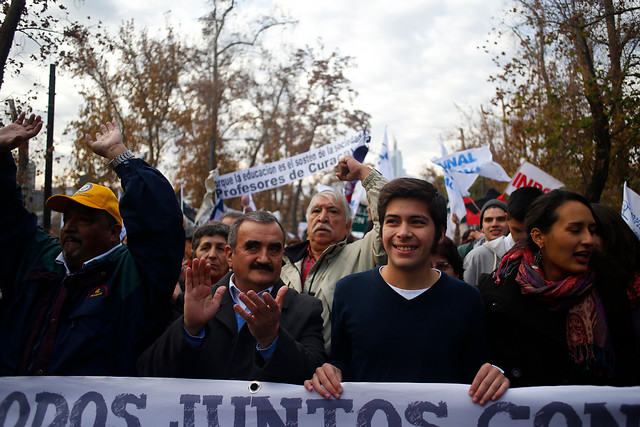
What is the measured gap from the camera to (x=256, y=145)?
27.6m

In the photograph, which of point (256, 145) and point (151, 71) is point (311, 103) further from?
point (151, 71)

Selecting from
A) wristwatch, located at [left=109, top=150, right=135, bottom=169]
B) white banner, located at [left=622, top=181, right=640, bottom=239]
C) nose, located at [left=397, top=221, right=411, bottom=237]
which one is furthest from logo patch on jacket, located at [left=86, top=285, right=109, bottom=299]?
white banner, located at [left=622, top=181, right=640, bottom=239]

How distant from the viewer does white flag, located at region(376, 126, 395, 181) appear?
8.58m

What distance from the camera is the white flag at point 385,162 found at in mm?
8578

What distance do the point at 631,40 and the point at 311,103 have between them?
65.4 ft

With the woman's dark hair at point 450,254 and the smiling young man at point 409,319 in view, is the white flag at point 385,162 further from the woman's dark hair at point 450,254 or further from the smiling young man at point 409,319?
the smiling young man at point 409,319

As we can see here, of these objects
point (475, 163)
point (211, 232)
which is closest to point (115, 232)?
point (211, 232)

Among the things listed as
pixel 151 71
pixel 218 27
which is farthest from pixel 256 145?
pixel 151 71

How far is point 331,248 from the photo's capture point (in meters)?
3.81

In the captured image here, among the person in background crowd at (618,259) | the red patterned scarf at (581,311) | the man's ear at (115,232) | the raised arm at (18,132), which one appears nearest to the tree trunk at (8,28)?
the raised arm at (18,132)

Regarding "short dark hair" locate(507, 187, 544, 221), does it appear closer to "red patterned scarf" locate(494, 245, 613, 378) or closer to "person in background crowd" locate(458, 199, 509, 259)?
"person in background crowd" locate(458, 199, 509, 259)

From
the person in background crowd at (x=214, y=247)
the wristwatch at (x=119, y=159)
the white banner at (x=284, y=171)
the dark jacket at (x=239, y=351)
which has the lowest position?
the dark jacket at (x=239, y=351)

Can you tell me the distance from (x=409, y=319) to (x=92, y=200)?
67.5 inches

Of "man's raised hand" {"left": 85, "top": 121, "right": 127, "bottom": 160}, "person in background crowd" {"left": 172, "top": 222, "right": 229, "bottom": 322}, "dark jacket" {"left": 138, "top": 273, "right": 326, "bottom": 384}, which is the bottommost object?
"dark jacket" {"left": 138, "top": 273, "right": 326, "bottom": 384}
